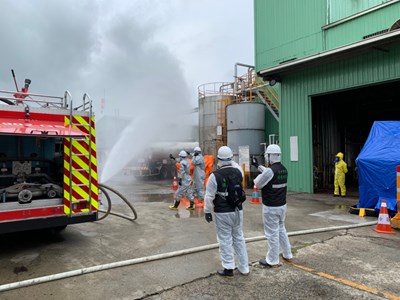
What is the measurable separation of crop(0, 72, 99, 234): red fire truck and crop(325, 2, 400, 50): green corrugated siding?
10201 mm

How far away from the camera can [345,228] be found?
669 cm

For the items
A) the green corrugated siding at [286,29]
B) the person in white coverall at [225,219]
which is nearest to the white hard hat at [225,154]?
the person in white coverall at [225,219]

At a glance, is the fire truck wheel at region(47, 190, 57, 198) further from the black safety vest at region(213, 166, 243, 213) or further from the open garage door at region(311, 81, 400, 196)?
the open garage door at region(311, 81, 400, 196)

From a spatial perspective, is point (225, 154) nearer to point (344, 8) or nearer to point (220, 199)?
point (220, 199)

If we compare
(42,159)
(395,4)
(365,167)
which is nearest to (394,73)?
(395,4)

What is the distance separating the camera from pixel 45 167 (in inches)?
245

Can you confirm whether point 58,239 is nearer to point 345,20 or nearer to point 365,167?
point 365,167

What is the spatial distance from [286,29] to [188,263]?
1202cm

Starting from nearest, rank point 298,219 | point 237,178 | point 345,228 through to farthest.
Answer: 1. point 237,178
2. point 345,228
3. point 298,219

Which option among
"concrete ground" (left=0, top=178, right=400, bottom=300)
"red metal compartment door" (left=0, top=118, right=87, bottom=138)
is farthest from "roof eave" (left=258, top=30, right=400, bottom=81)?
"red metal compartment door" (left=0, top=118, right=87, bottom=138)

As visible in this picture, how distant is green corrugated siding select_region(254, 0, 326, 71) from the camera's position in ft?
42.5

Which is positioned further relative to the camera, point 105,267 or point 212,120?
point 212,120

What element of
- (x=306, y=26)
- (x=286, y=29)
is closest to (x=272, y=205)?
(x=306, y=26)

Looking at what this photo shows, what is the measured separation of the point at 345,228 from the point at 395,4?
8377 millimetres
